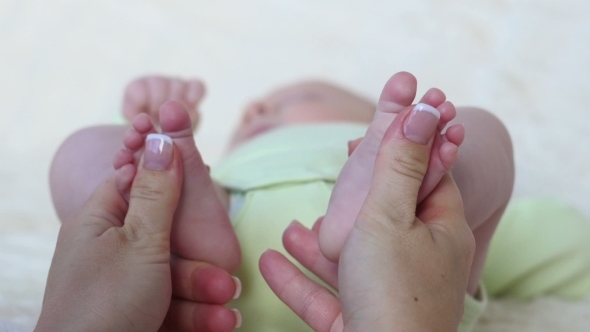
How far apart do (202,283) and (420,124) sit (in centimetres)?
27

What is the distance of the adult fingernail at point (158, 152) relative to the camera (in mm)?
642

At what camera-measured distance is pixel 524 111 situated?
4.41 ft

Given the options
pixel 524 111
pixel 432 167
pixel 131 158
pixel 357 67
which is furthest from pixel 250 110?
pixel 432 167

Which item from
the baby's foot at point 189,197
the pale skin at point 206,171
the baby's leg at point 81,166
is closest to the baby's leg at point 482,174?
the pale skin at point 206,171

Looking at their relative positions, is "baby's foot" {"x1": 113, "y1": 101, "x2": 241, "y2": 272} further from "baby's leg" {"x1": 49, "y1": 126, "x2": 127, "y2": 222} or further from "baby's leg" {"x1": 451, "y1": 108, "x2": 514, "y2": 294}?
"baby's leg" {"x1": 451, "y1": 108, "x2": 514, "y2": 294}

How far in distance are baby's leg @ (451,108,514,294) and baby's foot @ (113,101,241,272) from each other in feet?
0.82

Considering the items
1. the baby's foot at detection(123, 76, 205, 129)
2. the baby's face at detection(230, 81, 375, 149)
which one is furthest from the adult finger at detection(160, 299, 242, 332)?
the baby's face at detection(230, 81, 375, 149)

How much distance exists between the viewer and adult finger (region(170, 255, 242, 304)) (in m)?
0.65

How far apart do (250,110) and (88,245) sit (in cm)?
74

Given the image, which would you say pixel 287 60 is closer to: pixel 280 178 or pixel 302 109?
pixel 302 109

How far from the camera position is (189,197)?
2.20 feet

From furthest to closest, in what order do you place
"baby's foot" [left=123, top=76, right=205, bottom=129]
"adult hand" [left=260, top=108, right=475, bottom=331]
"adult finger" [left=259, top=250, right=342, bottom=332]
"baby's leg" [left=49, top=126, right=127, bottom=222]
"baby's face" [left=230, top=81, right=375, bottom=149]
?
"baby's face" [left=230, top=81, right=375, bottom=149] < "baby's foot" [left=123, top=76, right=205, bottom=129] < "baby's leg" [left=49, top=126, right=127, bottom=222] < "adult finger" [left=259, top=250, right=342, bottom=332] < "adult hand" [left=260, top=108, right=475, bottom=331]

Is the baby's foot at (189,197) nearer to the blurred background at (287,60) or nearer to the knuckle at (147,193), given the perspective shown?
the knuckle at (147,193)

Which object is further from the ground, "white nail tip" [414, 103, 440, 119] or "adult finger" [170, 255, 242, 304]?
"white nail tip" [414, 103, 440, 119]
